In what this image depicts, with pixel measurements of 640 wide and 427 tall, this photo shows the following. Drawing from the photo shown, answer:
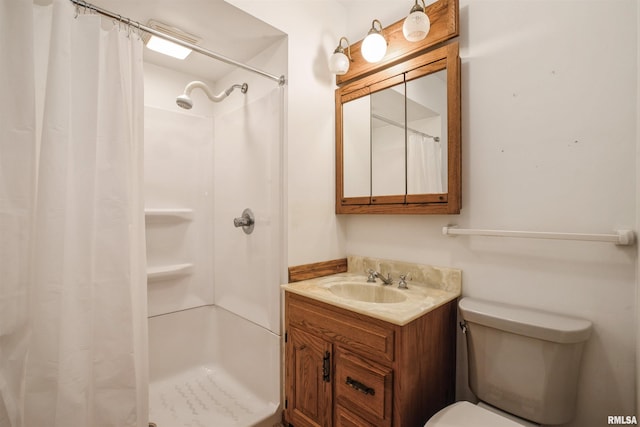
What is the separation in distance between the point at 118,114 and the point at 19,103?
25 cm

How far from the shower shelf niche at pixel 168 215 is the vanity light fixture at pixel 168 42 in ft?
3.28

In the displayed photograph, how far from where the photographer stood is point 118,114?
106cm

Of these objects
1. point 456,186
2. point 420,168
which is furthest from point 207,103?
point 456,186

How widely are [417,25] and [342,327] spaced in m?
1.34

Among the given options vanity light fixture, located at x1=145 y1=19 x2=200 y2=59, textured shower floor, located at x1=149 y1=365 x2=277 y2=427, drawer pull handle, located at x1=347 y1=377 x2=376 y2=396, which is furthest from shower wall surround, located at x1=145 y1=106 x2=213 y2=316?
drawer pull handle, located at x1=347 y1=377 x2=376 y2=396

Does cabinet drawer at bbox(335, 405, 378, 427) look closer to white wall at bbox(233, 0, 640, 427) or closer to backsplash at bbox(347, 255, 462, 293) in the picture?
white wall at bbox(233, 0, 640, 427)

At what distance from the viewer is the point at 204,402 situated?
177cm

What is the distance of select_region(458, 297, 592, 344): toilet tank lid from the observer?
3.27 feet

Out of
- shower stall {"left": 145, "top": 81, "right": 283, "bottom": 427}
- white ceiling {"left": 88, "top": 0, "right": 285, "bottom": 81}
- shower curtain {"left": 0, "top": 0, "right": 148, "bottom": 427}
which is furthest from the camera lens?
shower stall {"left": 145, "top": 81, "right": 283, "bottom": 427}

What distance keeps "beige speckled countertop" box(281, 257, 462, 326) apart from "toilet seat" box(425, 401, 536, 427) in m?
0.33

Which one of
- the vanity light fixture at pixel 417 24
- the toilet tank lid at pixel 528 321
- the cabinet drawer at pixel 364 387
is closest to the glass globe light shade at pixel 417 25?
the vanity light fixture at pixel 417 24

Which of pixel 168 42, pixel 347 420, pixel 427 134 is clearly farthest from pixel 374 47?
pixel 347 420

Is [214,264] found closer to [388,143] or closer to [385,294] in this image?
[385,294]

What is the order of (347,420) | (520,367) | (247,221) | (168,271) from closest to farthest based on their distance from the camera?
(520,367)
(347,420)
(247,221)
(168,271)
